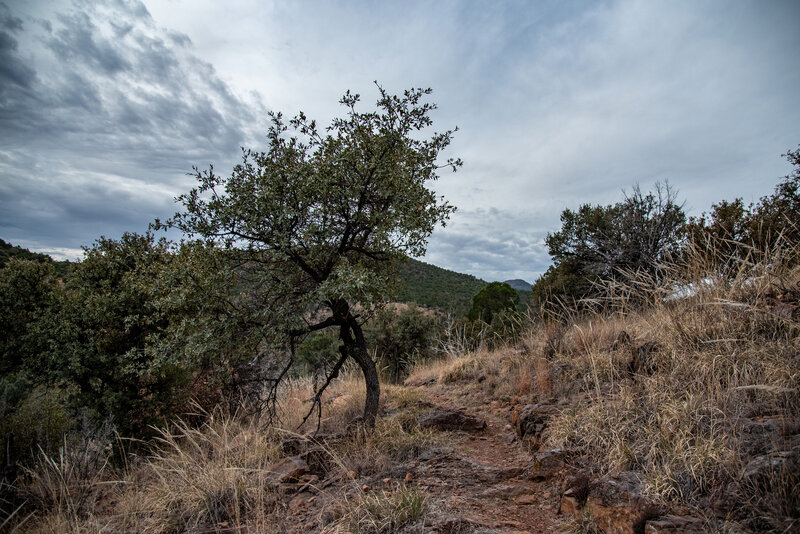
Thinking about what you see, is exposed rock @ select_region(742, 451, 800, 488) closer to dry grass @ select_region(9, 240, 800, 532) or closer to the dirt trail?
dry grass @ select_region(9, 240, 800, 532)

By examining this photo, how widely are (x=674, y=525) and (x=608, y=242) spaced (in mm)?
12217

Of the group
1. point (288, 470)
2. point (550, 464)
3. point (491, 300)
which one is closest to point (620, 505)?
point (550, 464)

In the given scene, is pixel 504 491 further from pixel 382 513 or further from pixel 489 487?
pixel 382 513

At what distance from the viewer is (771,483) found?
2.14 metres

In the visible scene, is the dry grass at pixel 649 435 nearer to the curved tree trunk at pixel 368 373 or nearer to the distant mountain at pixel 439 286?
the curved tree trunk at pixel 368 373

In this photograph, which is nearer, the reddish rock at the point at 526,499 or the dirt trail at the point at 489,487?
the dirt trail at the point at 489,487

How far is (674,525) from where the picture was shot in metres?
2.34

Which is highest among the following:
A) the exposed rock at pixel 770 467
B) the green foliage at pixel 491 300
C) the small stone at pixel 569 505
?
the green foliage at pixel 491 300

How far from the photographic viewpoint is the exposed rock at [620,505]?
2510mm

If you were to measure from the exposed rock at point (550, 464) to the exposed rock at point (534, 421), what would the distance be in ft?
2.02

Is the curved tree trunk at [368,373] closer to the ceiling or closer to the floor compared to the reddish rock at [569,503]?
closer to the ceiling

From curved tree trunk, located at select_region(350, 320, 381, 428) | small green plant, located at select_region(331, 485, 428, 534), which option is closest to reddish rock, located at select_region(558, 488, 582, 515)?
small green plant, located at select_region(331, 485, 428, 534)

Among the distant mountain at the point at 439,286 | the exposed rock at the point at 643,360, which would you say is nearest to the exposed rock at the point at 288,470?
the exposed rock at the point at 643,360

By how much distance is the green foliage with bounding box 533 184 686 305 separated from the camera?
11.1 meters
